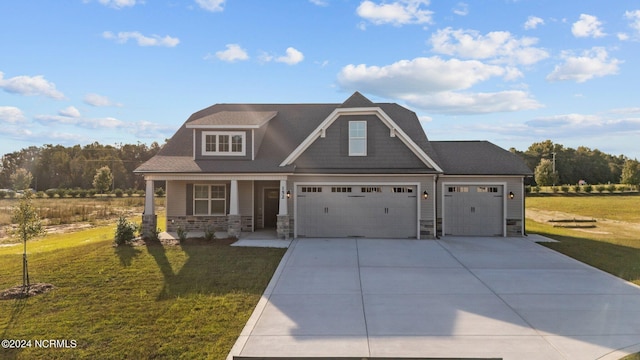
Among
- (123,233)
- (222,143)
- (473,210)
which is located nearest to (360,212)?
(473,210)

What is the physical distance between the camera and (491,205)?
16.7 metres

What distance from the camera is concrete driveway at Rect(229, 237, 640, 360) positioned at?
608 centimetres

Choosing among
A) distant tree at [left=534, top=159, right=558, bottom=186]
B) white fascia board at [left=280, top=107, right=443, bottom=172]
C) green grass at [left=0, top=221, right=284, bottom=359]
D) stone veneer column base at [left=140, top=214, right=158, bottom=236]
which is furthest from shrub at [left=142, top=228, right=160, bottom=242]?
distant tree at [left=534, top=159, right=558, bottom=186]

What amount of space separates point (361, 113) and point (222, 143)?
659 cm

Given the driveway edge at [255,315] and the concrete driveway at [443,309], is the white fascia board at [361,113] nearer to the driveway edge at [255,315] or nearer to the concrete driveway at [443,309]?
the concrete driveway at [443,309]

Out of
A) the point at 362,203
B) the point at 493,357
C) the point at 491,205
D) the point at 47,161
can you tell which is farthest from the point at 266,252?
the point at 47,161

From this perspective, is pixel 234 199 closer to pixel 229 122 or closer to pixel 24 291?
pixel 229 122

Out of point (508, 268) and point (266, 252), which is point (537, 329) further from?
point (266, 252)

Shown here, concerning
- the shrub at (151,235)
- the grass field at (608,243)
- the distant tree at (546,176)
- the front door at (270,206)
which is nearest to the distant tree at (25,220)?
the shrub at (151,235)

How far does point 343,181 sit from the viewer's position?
52.5ft

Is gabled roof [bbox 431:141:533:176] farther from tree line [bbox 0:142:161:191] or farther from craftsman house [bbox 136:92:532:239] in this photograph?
tree line [bbox 0:142:161:191]

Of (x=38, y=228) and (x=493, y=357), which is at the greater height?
(x=38, y=228)

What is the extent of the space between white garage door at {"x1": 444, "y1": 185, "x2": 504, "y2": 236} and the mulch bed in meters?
14.7

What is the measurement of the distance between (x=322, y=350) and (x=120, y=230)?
439 inches
